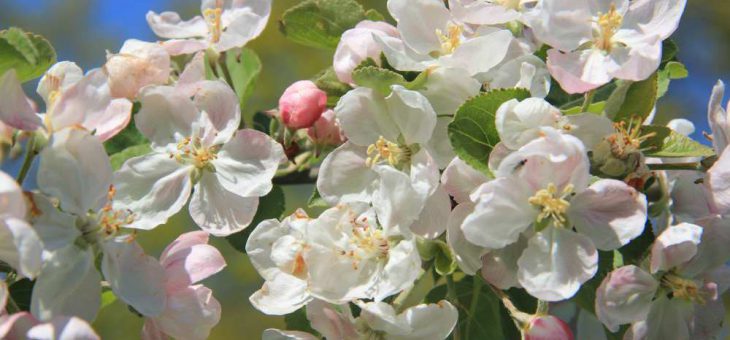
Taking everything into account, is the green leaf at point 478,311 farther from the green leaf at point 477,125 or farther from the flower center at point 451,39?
the flower center at point 451,39

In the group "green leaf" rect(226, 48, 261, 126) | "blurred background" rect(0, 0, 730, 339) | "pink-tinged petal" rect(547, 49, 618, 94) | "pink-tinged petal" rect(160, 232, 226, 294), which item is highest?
"pink-tinged petal" rect(547, 49, 618, 94)

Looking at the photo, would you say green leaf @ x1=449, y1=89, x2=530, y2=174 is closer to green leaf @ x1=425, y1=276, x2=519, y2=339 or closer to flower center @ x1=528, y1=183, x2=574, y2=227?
flower center @ x1=528, y1=183, x2=574, y2=227

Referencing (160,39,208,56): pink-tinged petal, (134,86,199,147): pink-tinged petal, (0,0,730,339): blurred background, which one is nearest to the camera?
(134,86,199,147): pink-tinged petal

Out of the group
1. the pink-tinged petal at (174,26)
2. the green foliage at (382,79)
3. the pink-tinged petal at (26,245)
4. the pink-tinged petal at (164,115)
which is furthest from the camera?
the pink-tinged petal at (174,26)

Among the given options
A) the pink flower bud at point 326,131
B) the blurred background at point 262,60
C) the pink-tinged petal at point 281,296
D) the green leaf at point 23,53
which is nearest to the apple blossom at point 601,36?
the pink flower bud at point 326,131

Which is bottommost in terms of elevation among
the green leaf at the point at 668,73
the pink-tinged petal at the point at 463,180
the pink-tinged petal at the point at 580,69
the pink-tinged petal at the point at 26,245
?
the green leaf at the point at 668,73

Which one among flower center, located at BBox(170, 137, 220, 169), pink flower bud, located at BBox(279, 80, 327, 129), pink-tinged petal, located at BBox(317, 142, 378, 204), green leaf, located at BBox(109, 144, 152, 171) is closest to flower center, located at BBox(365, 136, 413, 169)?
pink-tinged petal, located at BBox(317, 142, 378, 204)

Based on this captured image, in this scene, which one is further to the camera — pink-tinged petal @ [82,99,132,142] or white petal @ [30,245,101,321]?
pink-tinged petal @ [82,99,132,142]

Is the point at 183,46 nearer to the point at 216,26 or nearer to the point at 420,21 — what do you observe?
the point at 216,26
